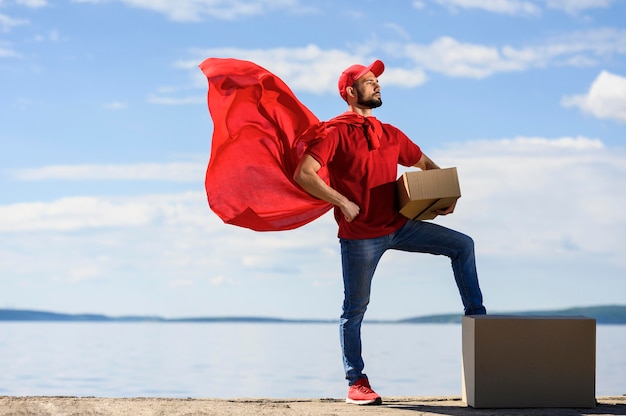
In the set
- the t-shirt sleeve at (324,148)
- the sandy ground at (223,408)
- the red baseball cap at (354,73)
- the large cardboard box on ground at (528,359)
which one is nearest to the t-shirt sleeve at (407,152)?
the red baseball cap at (354,73)

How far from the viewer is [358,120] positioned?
5398 mm

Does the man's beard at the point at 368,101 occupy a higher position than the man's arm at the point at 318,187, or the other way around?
the man's beard at the point at 368,101

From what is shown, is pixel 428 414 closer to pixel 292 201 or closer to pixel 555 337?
pixel 555 337

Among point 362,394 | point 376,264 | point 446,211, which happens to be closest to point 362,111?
point 446,211

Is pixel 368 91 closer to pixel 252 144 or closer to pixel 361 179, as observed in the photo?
pixel 361 179

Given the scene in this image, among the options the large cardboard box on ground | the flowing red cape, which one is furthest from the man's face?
the large cardboard box on ground

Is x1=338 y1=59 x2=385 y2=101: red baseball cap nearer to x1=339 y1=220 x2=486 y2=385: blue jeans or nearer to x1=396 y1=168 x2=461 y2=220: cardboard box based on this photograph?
x1=396 y1=168 x2=461 y2=220: cardboard box

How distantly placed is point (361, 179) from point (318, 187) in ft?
0.97

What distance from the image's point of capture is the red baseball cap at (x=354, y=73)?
17.9ft

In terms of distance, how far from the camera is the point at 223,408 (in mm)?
4953

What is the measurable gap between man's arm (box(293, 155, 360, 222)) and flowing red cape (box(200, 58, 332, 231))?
36cm

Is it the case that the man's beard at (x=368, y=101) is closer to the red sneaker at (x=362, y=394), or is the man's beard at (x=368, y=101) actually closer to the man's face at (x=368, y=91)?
the man's face at (x=368, y=91)

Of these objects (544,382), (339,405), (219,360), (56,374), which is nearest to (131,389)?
(56,374)

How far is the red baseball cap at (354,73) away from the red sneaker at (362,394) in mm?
1723
